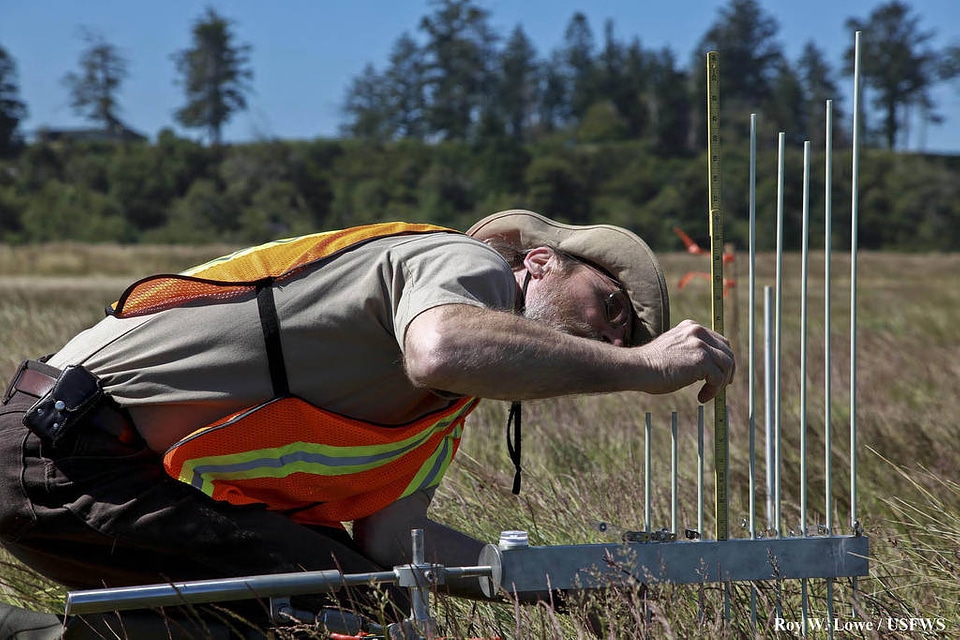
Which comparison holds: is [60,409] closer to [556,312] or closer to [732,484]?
[556,312]

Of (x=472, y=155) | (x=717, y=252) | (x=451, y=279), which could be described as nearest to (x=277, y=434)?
(x=451, y=279)

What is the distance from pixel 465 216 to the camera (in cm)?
7019

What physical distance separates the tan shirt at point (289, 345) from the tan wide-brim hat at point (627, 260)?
1.75 feet

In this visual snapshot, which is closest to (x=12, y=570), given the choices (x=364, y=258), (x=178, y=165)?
(x=364, y=258)

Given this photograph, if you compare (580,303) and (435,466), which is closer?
(580,303)

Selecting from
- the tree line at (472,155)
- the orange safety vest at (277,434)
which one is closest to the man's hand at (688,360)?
the orange safety vest at (277,434)

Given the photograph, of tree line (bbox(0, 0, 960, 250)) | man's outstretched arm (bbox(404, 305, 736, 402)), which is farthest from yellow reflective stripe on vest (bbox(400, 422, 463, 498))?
tree line (bbox(0, 0, 960, 250))

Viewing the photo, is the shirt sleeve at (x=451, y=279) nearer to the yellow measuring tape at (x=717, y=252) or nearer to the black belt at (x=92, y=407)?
the yellow measuring tape at (x=717, y=252)

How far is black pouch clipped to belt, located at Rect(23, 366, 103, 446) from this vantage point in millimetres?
2639

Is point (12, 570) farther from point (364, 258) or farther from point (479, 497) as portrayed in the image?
point (364, 258)

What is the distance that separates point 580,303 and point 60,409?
1.32 m

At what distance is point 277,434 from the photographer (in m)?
2.71

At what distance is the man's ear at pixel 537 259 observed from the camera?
9.93 feet

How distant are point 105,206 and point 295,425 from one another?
2886 inches
